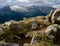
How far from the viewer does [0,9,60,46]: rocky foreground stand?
40.3 feet

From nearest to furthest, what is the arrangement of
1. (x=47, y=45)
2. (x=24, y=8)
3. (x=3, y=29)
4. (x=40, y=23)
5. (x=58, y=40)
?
(x=47, y=45) < (x=58, y=40) < (x=3, y=29) < (x=40, y=23) < (x=24, y=8)

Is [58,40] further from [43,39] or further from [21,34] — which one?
[21,34]

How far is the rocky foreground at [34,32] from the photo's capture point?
1228cm

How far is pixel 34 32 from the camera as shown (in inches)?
523

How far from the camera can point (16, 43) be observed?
A: 1309cm

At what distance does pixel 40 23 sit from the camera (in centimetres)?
1484

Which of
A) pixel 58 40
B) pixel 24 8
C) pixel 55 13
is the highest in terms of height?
pixel 55 13

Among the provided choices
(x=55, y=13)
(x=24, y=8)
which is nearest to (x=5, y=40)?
(x=55, y=13)

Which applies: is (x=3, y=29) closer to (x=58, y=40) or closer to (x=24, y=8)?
(x=58, y=40)

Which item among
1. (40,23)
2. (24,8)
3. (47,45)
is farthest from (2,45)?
(24,8)

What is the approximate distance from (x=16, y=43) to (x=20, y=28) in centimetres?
154

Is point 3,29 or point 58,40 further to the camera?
point 3,29

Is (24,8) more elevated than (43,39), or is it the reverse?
(43,39)

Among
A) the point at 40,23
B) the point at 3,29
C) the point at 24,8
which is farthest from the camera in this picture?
the point at 24,8
